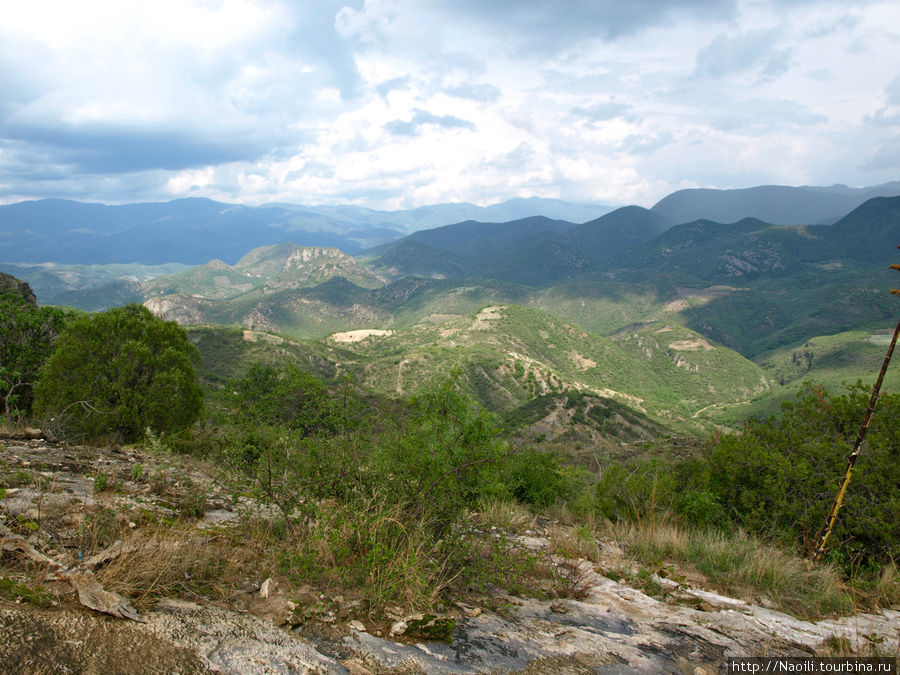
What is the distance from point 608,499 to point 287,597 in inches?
347

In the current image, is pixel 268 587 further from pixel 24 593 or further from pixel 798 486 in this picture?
pixel 798 486

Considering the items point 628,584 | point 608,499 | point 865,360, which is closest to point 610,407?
point 608,499

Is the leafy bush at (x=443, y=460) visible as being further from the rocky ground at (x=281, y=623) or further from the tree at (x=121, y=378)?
the tree at (x=121, y=378)

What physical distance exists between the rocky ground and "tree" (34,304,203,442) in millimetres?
9759

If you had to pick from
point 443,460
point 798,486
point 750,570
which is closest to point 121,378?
point 443,460

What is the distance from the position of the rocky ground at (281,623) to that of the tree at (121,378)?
976cm

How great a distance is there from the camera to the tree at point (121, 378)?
13805mm

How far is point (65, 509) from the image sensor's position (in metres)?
4.44

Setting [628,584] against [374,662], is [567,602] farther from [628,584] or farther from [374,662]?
[374,662]

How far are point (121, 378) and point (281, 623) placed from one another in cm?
1491

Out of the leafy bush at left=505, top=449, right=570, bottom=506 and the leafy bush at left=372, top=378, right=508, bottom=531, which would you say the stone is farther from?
the leafy bush at left=505, top=449, right=570, bottom=506

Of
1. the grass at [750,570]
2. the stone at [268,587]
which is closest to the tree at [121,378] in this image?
the stone at [268,587]

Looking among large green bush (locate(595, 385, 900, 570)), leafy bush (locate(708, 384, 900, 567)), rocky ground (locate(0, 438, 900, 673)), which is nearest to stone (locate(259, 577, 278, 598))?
rocky ground (locate(0, 438, 900, 673))

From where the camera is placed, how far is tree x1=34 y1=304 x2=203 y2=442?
543 inches
